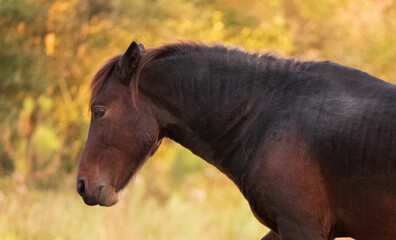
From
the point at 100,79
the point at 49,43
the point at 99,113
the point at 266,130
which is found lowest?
the point at 49,43

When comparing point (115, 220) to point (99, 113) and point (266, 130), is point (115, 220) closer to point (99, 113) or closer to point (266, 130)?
point (99, 113)

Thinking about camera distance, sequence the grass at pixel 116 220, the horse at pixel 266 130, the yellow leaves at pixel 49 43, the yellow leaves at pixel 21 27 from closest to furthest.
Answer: the horse at pixel 266 130 → the grass at pixel 116 220 → the yellow leaves at pixel 21 27 → the yellow leaves at pixel 49 43

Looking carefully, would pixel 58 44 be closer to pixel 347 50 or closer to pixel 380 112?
pixel 347 50

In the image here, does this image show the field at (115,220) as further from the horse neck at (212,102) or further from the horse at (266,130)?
the horse neck at (212,102)

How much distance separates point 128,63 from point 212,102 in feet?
2.01

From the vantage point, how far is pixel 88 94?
8352mm

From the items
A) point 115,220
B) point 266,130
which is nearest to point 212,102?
point 266,130

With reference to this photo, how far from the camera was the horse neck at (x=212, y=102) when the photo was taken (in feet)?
12.7

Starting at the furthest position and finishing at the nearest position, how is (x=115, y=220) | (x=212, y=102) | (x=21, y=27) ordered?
(x=21, y=27), (x=115, y=220), (x=212, y=102)

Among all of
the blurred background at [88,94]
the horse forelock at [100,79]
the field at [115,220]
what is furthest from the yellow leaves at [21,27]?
the horse forelock at [100,79]

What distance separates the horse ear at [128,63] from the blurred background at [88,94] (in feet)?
9.64

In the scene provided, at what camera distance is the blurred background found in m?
7.61

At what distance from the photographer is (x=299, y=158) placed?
11.8 feet

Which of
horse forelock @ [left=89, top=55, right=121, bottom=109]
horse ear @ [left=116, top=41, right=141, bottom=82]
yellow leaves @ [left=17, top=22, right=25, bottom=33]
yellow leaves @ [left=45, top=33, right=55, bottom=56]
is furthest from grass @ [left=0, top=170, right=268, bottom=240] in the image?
yellow leaves @ [left=45, top=33, right=55, bottom=56]
